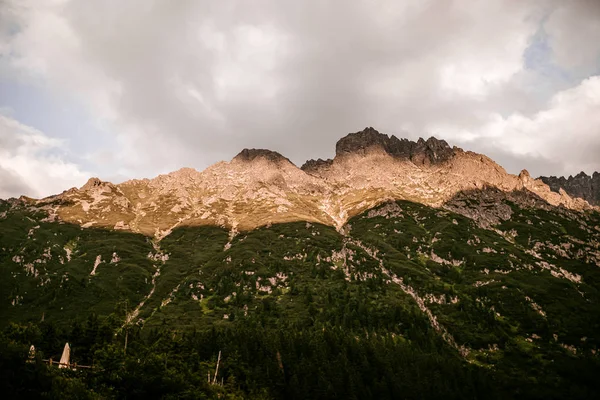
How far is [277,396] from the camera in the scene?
398ft

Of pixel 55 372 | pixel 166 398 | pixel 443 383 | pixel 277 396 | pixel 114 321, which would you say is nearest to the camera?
pixel 55 372

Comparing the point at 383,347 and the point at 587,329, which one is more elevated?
the point at 587,329

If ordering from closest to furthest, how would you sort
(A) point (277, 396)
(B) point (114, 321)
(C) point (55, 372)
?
(C) point (55, 372) → (B) point (114, 321) → (A) point (277, 396)

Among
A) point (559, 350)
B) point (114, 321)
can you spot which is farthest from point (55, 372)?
point (559, 350)

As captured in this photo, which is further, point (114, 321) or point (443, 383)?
point (443, 383)

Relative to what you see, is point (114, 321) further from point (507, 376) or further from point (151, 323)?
point (507, 376)

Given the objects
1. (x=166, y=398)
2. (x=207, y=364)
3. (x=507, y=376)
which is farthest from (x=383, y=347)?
(x=166, y=398)

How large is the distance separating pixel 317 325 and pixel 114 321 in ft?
330

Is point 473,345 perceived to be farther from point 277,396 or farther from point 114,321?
point 114,321

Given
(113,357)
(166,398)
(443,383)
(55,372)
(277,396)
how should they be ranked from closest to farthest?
(55,372), (166,398), (113,357), (277,396), (443,383)

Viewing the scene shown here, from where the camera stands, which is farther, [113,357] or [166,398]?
[113,357]

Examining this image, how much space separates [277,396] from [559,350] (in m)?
138

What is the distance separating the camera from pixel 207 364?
113812mm

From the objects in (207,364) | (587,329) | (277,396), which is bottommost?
(277,396)
